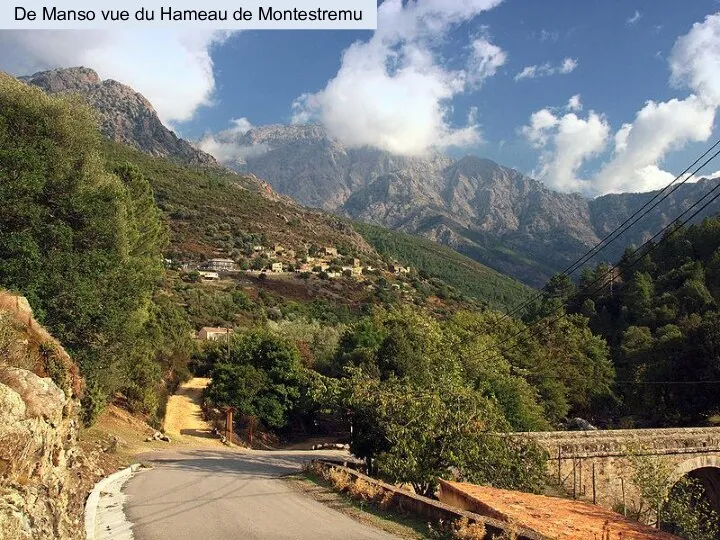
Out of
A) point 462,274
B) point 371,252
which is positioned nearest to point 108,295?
point 371,252

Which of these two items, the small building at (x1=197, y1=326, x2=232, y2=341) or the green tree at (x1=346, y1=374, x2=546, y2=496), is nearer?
the green tree at (x1=346, y1=374, x2=546, y2=496)

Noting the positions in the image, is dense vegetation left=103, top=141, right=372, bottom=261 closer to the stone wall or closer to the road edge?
the road edge

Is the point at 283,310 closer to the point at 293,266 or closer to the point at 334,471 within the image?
the point at 293,266

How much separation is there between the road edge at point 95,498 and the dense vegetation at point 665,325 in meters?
17.0

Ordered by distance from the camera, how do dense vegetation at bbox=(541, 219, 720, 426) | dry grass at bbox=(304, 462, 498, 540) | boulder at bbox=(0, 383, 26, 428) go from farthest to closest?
dense vegetation at bbox=(541, 219, 720, 426) → dry grass at bbox=(304, 462, 498, 540) → boulder at bbox=(0, 383, 26, 428)

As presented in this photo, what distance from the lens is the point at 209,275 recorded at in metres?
86.0

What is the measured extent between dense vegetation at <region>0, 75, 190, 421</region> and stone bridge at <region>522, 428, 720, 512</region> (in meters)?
17.7

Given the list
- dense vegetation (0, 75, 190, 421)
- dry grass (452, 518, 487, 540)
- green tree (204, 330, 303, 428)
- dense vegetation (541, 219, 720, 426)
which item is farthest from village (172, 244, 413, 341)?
dry grass (452, 518, 487, 540)

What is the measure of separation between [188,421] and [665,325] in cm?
4956

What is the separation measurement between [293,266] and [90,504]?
3770 inches

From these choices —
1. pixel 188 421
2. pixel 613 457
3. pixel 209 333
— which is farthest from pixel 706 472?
pixel 209 333

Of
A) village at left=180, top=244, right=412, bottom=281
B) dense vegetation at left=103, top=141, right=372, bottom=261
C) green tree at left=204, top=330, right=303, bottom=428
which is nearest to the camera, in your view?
green tree at left=204, top=330, right=303, bottom=428

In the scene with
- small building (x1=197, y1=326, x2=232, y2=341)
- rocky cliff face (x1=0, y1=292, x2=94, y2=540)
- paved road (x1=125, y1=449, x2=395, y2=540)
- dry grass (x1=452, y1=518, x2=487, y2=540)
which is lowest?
paved road (x1=125, y1=449, x2=395, y2=540)

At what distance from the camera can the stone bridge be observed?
890 inches
